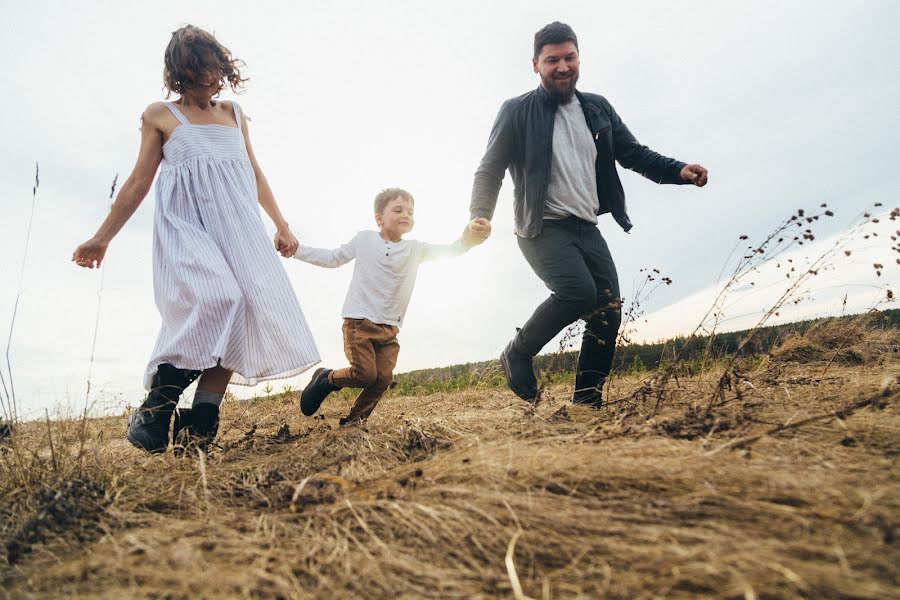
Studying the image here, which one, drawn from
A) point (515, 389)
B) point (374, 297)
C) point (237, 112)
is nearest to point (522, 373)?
point (515, 389)

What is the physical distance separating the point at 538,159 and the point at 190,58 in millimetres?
2110

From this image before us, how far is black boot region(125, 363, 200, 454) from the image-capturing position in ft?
9.52

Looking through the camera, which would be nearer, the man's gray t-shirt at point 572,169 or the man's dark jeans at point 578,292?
the man's dark jeans at point 578,292

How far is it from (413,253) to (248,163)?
1.44 m

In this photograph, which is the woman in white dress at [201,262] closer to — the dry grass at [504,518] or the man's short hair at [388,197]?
the dry grass at [504,518]

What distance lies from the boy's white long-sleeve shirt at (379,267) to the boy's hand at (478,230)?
0.39 m

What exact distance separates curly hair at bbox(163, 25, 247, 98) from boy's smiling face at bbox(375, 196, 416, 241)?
1.58 m

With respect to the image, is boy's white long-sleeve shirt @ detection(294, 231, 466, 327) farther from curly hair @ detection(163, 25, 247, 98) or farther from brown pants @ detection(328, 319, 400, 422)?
curly hair @ detection(163, 25, 247, 98)

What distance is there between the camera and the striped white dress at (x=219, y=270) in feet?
9.51

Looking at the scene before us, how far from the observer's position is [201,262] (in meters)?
2.88

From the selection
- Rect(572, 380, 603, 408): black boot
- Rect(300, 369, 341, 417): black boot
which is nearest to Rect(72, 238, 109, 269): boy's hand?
Rect(300, 369, 341, 417): black boot

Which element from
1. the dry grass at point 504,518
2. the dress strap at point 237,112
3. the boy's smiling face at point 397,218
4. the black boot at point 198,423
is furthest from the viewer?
the boy's smiling face at point 397,218

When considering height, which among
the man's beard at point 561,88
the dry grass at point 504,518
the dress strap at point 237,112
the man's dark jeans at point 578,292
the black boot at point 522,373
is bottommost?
the dry grass at point 504,518

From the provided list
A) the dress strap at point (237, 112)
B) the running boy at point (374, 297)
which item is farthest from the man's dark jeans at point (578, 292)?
the dress strap at point (237, 112)
